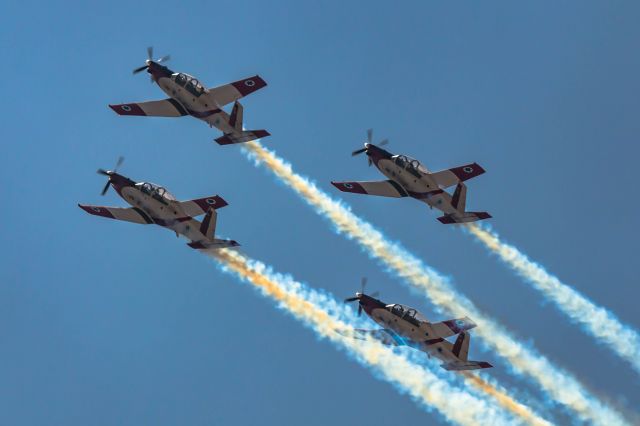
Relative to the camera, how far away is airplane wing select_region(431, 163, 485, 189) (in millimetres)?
108250

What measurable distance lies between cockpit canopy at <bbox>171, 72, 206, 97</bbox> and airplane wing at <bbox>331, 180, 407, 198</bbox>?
46.0ft

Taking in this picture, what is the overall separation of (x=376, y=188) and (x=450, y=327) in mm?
14540

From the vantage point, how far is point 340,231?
11356 cm

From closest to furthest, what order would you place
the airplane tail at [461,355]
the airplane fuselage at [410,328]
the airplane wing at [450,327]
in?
the airplane fuselage at [410,328] → the airplane tail at [461,355] → the airplane wing at [450,327]

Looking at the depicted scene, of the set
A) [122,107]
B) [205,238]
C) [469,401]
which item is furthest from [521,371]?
[122,107]

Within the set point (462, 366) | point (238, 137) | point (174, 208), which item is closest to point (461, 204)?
point (462, 366)

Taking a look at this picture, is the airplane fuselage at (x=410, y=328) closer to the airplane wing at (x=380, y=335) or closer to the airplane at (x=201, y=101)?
the airplane wing at (x=380, y=335)

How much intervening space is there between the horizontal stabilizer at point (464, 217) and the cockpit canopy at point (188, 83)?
22.2 meters

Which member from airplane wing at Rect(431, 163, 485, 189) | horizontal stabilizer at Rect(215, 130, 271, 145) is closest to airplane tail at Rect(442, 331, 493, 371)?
airplane wing at Rect(431, 163, 485, 189)

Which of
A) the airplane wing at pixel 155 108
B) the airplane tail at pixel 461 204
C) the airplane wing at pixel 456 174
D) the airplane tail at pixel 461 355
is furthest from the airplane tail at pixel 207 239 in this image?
the airplane tail at pixel 461 355

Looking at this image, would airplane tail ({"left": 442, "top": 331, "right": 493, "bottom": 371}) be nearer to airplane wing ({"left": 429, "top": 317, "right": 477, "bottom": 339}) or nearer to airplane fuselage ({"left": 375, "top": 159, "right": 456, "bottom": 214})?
airplane wing ({"left": 429, "top": 317, "right": 477, "bottom": 339})

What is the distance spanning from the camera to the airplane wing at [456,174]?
10825 cm

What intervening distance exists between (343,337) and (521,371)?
14.5 metres

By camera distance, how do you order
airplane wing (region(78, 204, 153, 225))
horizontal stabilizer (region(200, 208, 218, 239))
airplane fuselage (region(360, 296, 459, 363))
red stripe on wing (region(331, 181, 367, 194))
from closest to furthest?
airplane fuselage (region(360, 296, 459, 363)), horizontal stabilizer (region(200, 208, 218, 239)), airplane wing (region(78, 204, 153, 225)), red stripe on wing (region(331, 181, 367, 194))
